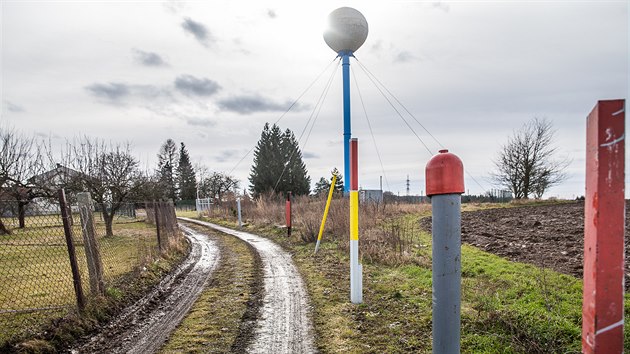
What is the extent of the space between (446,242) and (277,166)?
170 ft

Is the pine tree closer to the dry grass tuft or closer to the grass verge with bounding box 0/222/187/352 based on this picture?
the dry grass tuft

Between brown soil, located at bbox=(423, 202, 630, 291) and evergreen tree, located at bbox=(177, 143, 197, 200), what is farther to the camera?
evergreen tree, located at bbox=(177, 143, 197, 200)

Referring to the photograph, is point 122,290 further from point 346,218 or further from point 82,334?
point 346,218

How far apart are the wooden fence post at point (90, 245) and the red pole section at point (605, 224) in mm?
6290

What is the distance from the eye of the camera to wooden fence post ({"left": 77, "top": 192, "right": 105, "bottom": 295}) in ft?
19.3

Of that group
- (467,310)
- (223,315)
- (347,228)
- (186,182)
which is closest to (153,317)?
(223,315)

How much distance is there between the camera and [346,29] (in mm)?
14945

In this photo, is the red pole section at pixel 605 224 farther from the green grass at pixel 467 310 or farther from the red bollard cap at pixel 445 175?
the green grass at pixel 467 310

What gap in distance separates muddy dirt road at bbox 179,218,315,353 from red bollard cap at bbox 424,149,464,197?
2.63 metres

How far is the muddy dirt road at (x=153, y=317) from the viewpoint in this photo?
4203 mm

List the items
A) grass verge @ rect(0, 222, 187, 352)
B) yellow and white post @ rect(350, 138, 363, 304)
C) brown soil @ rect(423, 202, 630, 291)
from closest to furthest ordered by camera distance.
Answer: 1. grass verge @ rect(0, 222, 187, 352)
2. yellow and white post @ rect(350, 138, 363, 304)
3. brown soil @ rect(423, 202, 630, 291)

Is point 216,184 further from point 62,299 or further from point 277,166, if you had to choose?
point 62,299

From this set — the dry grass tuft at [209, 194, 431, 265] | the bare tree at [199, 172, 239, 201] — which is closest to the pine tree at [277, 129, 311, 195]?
the bare tree at [199, 172, 239, 201]

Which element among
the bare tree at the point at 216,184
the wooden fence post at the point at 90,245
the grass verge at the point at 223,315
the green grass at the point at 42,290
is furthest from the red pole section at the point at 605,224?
the bare tree at the point at 216,184
